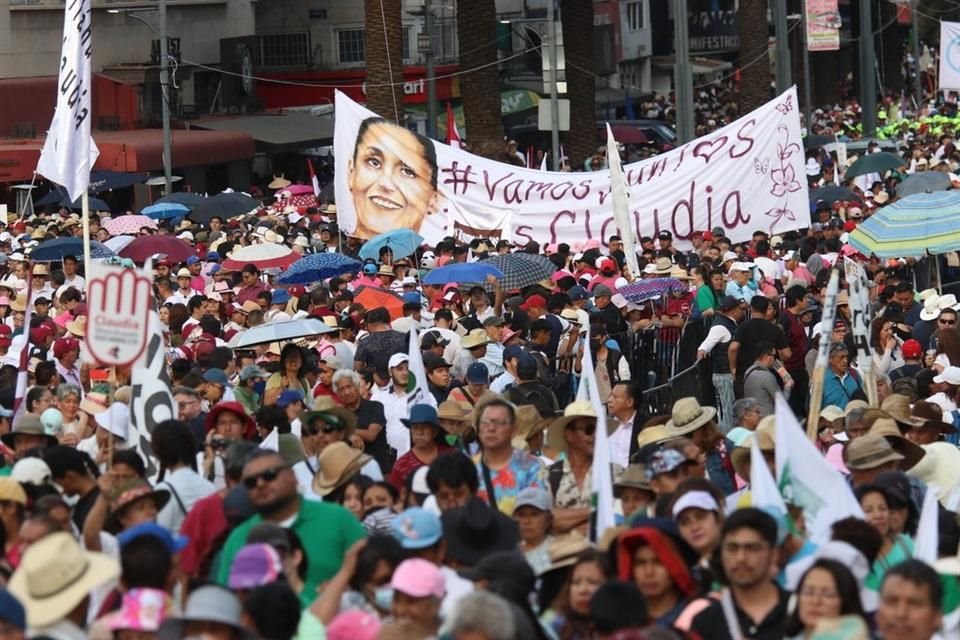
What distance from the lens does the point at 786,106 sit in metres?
26.5

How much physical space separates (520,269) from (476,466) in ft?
30.5

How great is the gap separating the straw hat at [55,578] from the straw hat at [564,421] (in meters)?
3.82

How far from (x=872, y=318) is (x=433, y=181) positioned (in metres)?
8.95

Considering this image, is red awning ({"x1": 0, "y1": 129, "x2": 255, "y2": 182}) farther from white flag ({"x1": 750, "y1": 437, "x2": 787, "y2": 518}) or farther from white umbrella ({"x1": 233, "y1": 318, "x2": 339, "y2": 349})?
white flag ({"x1": 750, "y1": 437, "x2": 787, "y2": 518})

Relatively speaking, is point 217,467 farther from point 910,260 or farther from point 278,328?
point 910,260

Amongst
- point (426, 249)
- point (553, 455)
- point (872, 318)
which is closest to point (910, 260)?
point (872, 318)

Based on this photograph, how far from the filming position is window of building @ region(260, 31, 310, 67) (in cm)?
5669

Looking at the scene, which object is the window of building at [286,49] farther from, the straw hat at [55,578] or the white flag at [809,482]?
the straw hat at [55,578]

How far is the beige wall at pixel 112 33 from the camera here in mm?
47281

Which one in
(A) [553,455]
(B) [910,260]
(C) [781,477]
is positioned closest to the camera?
(C) [781,477]

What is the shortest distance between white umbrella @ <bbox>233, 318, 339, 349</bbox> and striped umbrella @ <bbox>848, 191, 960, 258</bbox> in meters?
5.18

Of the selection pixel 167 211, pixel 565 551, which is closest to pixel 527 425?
pixel 565 551

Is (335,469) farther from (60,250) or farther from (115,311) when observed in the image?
(60,250)

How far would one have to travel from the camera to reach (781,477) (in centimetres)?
929
